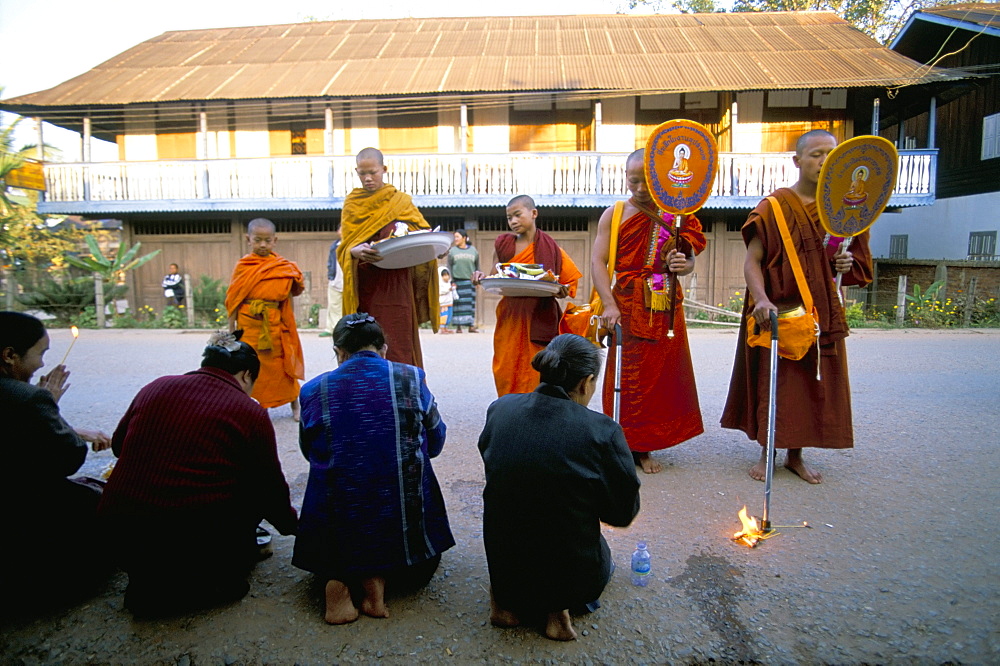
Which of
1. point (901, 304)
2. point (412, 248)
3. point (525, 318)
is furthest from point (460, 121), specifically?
point (412, 248)

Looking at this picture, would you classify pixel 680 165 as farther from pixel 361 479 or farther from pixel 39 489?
pixel 39 489

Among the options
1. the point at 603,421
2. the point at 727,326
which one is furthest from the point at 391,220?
the point at 727,326

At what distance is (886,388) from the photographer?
6453 millimetres

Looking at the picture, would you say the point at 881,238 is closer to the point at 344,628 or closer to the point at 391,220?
the point at 391,220

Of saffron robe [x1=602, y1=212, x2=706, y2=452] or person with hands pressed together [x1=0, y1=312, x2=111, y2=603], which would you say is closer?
person with hands pressed together [x1=0, y1=312, x2=111, y2=603]

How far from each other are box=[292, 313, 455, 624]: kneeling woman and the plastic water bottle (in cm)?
85

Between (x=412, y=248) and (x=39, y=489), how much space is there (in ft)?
7.31

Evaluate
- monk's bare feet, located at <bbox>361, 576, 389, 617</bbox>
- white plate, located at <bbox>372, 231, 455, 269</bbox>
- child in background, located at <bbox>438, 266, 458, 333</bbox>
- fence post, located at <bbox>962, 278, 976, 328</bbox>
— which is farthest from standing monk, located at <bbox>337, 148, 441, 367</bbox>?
→ fence post, located at <bbox>962, 278, 976, 328</bbox>

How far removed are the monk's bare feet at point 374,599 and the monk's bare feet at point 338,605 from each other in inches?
1.8

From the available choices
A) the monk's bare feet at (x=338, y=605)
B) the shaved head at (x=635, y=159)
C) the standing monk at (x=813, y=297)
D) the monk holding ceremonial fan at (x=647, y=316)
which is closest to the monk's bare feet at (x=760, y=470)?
the standing monk at (x=813, y=297)

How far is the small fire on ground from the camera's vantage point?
9.86 ft

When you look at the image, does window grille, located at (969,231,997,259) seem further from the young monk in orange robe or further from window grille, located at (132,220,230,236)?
window grille, located at (132,220,230,236)

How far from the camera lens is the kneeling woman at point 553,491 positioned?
219 cm

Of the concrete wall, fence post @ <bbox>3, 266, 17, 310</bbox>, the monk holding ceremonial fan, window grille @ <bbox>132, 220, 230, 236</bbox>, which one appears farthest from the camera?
window grille @ <bbox>132, 220, 230, 236</bbox>
